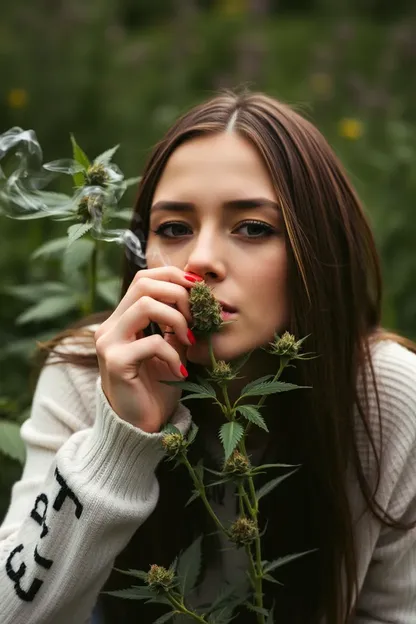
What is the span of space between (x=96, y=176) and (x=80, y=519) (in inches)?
22.9

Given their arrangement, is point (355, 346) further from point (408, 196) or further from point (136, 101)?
point (136, 101)

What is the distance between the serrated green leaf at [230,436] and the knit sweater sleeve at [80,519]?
29cm

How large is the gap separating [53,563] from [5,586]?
0.32ft

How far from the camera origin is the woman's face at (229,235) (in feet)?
4.96

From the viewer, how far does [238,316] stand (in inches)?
59.7

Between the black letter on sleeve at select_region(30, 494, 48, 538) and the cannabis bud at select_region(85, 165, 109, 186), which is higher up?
the cannabis bud at select_region(85, 165, 109, 186)

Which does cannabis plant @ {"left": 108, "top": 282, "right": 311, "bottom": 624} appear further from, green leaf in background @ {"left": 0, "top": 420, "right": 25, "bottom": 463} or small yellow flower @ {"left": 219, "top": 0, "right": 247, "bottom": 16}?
small yellow flower @ {"left": 219, "top": 0, "right": 247, "bottom": 16}

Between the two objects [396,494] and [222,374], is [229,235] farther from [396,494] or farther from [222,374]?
[396,494]

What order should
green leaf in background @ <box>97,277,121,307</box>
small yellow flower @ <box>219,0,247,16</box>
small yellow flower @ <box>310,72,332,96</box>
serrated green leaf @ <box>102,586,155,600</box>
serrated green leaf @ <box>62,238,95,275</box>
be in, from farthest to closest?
small yellow flower @ <box>219,0,247,16</box>
small yellow flower @ <box>310,72,332,96</box>
green leaf in background @ <box>97,277,121,307</box>
serrated green leaf @ <box>62,238,95,275</box>
serrated green leaf @ <box>102,586,155,600</box>

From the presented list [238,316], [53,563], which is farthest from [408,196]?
[53,563]

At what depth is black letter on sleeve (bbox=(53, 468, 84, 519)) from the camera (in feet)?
4.89

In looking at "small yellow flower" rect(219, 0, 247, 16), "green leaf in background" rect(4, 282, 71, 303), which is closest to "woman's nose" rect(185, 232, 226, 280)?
"green leaf in background" rect(4, 282, 71, 303)

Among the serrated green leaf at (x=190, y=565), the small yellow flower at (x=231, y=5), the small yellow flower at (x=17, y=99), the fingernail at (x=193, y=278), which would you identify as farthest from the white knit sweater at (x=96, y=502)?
the small yellow flower at (x=231, y=5)

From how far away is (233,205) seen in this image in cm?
156
